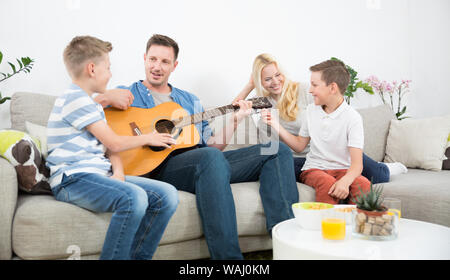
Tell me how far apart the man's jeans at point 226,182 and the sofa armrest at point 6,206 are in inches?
23.8

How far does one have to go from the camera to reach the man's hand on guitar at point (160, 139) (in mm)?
1653

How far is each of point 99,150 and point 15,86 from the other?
101 cm

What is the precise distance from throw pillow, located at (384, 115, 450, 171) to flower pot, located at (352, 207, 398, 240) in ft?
4.67

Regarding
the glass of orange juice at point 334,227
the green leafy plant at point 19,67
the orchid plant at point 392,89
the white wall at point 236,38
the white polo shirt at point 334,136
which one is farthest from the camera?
the orchid plant at point 392,89

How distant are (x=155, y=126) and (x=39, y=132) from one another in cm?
49

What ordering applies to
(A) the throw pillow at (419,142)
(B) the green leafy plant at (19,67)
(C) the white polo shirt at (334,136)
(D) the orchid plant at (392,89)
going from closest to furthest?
(C) the white polo shirt at (334,136) < (B) the green leafy plant at (19,67) < (A) the throw pillow at (419,142) < (D) the orchid plant at (392,89)

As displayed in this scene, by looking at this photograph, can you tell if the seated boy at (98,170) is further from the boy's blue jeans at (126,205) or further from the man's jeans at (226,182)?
the man's jeans at (226,182)

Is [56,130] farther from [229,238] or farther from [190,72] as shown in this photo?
[190,72]

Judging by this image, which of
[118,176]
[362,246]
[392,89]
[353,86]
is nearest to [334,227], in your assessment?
[362,246]

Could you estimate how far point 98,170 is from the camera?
1495mm

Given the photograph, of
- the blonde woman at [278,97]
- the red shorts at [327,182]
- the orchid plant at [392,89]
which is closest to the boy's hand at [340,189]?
the red shorts at [327,182]

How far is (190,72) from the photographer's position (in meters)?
2.65
